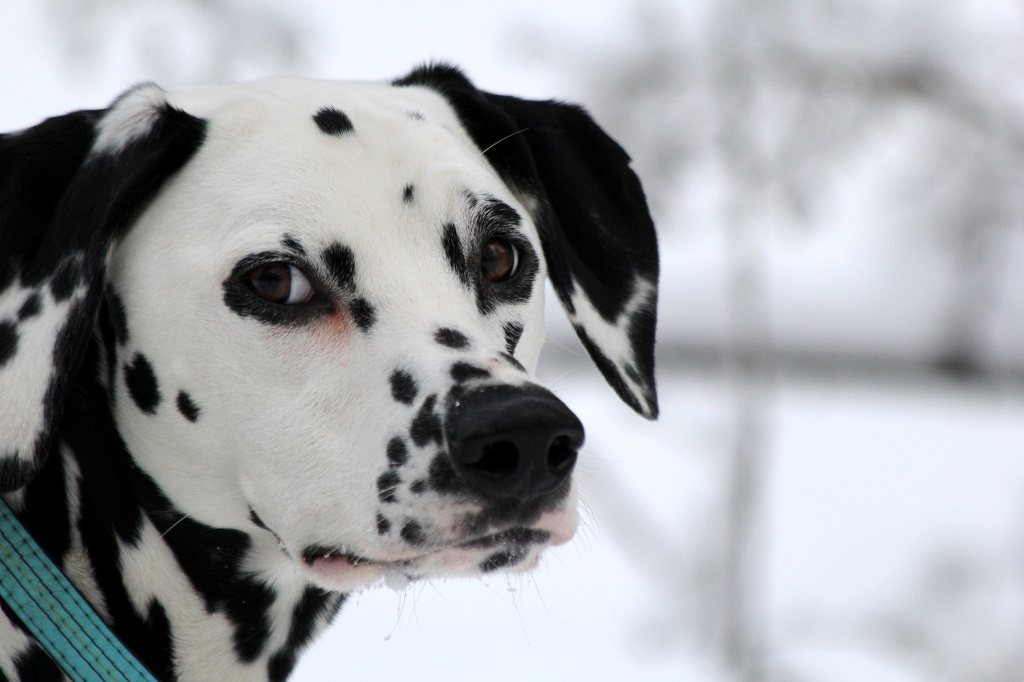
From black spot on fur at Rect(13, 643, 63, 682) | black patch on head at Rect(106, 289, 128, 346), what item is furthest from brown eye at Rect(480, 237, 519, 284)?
black spot on fur at Rect(13, 643, 63, 682)

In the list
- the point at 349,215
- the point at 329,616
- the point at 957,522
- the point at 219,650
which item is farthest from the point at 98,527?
the point at 957,522

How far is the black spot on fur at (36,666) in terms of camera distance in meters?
2.08

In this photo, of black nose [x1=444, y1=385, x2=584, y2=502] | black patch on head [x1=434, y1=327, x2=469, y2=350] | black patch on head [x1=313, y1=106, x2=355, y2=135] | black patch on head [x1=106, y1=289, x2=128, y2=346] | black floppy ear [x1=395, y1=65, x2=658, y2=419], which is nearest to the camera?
black nose [x1=444, y1=385, x2=584, y2=502]

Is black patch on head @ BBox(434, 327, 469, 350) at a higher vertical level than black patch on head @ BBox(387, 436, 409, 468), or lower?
higher

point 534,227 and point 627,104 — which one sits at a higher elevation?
point 534,227

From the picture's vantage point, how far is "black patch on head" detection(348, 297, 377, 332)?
6.95ft

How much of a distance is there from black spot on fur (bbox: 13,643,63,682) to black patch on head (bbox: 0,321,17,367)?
0.52 metres

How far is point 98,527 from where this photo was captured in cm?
216

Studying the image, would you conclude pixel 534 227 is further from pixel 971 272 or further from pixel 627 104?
pixel 971 272

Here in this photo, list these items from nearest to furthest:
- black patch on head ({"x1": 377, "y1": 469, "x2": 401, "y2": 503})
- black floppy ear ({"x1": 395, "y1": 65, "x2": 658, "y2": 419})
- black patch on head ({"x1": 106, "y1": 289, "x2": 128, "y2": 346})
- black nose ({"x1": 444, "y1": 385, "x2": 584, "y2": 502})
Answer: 1. black nose ({"x1": 444, "y1": 385, "x2": 584, "y2": 502})
2. black patch on head ({"x1": 377, "y1": 469, "x2": 401, "y2": 503})
3. black patch on head ({"x1": 106, "y1": 289, "x2": 128, "y2": 346})
4. black floppy ear ({"x1": 395, "y1": 65, "x2": 658, "y2": 419})

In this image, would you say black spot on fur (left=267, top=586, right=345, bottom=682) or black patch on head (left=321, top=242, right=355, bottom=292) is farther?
black spot on fur (left=267, top=586, right=345, bottom=682)

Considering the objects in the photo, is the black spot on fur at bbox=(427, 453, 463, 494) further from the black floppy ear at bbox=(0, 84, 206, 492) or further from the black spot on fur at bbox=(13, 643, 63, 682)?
the black spot on fur at bbox=(13, 643, 63, 682)

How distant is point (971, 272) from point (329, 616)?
20.9 feet

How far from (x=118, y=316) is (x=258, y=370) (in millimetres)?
308
